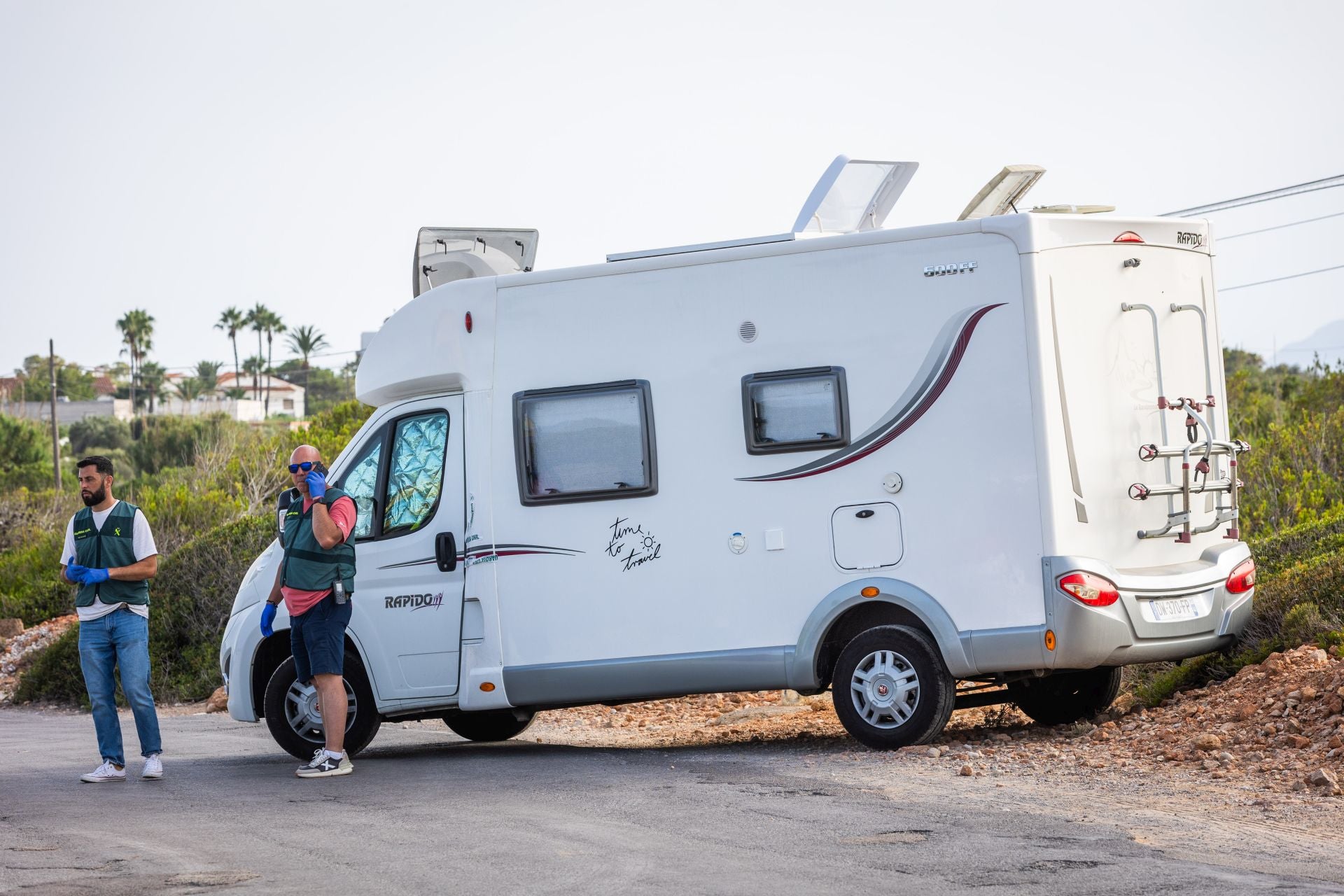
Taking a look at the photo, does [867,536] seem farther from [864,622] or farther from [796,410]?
[796,410]

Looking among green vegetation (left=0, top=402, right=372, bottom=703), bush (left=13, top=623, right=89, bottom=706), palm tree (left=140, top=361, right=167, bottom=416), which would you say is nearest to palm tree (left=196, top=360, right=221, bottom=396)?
palm tree (left=140, top=361, right=167, bottom=416)

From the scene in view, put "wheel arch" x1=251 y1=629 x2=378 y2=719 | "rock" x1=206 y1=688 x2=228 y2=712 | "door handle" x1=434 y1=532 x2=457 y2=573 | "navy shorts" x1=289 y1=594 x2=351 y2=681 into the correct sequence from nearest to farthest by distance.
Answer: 1. "navy shorts" x1=289 y1=594 x2=351 y2=681
2. "door handle" x1=434 y1=532 x2=457 y2=573
3. "wheel arch" x1=251 y1=629 x2=378 y2=719
4. "rock" x1=206 y1=688 x2=228 y2=712

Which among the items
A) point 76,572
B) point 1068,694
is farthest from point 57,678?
point 1068,694

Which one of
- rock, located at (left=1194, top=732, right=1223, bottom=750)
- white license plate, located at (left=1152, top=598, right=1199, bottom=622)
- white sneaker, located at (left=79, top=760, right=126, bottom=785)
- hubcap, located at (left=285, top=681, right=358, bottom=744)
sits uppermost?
white license plate, located at (left=1152, top=598, right=1199, bottom=622)

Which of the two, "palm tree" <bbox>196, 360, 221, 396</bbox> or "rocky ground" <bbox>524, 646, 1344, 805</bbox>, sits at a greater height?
"palm tree" <bbox>196, 360, 221, 396</bbox>

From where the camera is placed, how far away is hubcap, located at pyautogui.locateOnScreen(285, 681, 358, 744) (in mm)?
9438

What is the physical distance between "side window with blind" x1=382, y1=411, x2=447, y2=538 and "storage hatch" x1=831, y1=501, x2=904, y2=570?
257 centimetres

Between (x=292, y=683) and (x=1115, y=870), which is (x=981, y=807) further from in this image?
(x=292, y=683)

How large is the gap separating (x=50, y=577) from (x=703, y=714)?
17.7 metres

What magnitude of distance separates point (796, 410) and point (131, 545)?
13.3ft

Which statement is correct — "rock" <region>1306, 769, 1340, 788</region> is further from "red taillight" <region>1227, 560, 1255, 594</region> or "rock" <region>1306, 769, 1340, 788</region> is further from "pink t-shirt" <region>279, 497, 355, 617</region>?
"pink t-shirt" <region>279, 497, 355, 617</region>

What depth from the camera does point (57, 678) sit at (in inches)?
773

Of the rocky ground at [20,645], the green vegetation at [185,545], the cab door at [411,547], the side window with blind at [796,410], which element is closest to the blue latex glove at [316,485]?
the cab door at [411,547]

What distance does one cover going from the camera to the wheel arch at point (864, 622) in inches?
326
